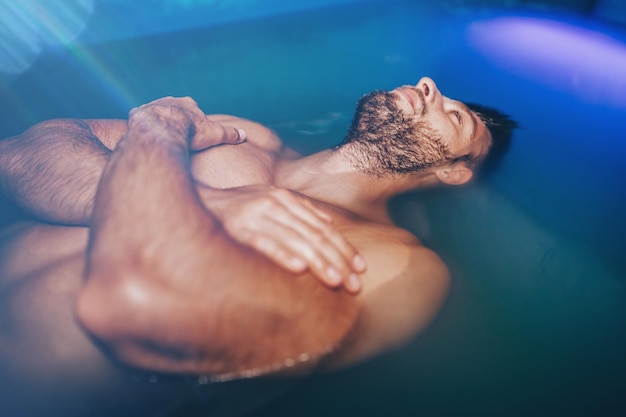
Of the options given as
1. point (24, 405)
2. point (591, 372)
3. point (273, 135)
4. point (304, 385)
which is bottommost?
point (24, 405)

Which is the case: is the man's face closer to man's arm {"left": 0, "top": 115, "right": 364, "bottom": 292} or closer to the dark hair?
the dark hair

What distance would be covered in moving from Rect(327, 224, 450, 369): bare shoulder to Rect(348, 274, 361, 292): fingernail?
4cm

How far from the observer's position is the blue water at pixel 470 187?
1.13 m

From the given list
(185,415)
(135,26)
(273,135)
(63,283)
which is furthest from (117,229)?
(135,26)

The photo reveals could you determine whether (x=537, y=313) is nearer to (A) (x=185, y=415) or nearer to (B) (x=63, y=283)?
(A) (x=185, y=415)

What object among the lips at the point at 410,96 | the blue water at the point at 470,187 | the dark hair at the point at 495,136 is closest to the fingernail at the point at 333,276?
the blue water at the point at 470,187

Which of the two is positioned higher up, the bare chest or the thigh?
the bare chest

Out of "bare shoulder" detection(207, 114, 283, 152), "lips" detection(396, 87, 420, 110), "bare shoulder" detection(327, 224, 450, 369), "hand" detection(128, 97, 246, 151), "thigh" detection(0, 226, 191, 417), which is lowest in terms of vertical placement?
"thigh" detection(0, 226, 191, 417)

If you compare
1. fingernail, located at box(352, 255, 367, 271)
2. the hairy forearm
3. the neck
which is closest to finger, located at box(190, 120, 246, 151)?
the neck

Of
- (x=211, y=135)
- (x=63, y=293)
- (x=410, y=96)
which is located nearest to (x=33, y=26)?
(x=211, y=135)

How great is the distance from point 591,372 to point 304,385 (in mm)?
934

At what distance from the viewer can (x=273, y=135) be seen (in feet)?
7.42

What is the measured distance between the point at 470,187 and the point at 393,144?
20.5 inches

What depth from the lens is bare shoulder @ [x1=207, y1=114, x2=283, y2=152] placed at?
210cm
